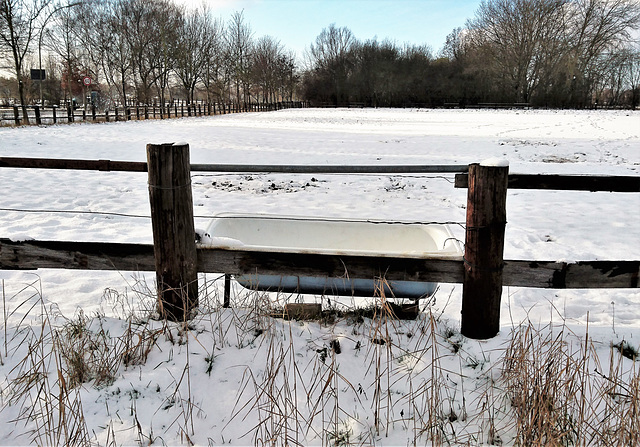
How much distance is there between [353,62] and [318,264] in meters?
76.4

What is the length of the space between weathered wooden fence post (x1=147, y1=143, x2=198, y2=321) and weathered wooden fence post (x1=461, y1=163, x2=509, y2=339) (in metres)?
1.53

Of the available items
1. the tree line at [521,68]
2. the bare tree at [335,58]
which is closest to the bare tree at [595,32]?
the tree line at [521,68]

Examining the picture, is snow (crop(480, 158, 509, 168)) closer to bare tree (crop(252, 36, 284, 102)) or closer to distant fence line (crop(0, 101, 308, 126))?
distant fence line (crop(0, 101, 308, 126))

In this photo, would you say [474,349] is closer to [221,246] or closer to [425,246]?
[425,246]

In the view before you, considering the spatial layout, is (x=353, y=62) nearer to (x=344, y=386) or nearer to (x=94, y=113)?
(x=94, y=113)

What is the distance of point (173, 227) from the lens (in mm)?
2588

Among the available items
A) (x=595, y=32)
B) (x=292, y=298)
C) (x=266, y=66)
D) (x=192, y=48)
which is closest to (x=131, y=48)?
(x=192, y=48)

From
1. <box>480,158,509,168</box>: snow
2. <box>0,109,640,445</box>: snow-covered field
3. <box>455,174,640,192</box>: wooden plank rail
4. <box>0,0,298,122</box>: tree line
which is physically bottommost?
<box>0,109,640,445</box>: snow-covered field

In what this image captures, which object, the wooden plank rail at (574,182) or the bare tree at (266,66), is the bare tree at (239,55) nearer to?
the bare tree at (266,66)

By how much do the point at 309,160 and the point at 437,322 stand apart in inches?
379

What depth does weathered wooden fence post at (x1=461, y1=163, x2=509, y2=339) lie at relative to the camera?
7.84 ft

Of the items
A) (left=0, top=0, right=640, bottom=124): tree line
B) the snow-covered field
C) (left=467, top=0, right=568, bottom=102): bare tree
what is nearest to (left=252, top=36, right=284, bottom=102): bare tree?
(left=0, top=0, right=640, bottom=124): tree line

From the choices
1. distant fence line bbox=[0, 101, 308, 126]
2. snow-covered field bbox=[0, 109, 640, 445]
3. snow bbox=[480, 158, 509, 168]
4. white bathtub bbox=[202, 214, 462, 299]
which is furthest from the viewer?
distant fence line bbox=[0, 101, 308, 126]

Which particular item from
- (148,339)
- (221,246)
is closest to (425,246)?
(221,246)
